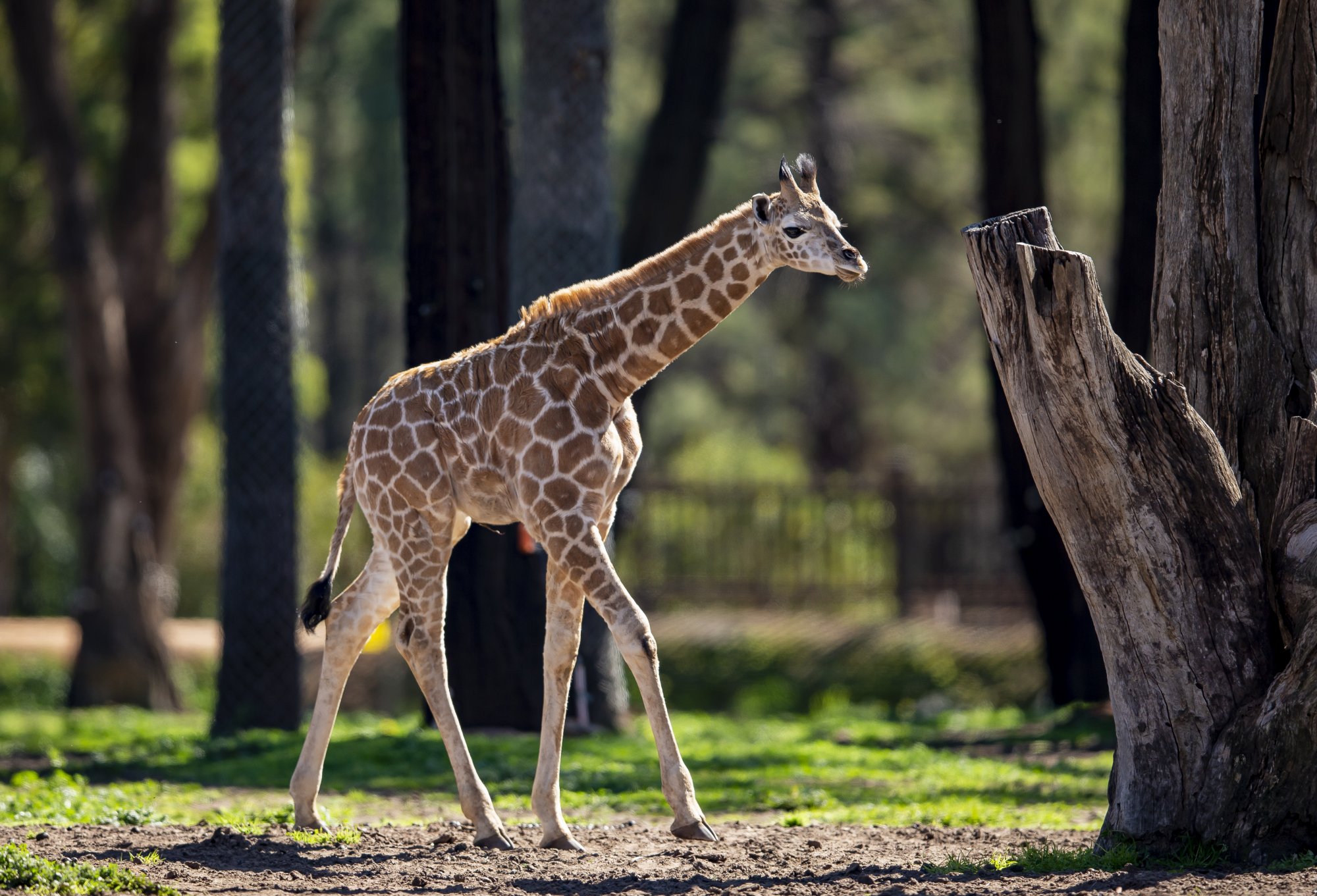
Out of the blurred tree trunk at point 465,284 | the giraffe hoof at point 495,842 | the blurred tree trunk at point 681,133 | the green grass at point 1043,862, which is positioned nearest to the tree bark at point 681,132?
the blurred tree trunk at point 681,133

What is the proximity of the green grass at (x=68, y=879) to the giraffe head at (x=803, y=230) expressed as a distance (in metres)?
3.64

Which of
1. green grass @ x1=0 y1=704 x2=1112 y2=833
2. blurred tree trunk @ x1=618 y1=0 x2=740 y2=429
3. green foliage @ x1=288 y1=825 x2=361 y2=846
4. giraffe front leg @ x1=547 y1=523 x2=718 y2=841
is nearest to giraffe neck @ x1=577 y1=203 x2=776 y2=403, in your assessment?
giraffe front leg @ x1=547 y1=523 x2=718 y2=841

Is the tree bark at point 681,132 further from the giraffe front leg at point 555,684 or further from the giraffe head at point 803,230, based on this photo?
the giraffe front leg at point 555,684

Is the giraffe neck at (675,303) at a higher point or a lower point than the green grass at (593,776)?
higher

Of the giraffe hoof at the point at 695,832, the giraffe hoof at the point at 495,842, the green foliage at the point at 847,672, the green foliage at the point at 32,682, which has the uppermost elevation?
the giraffe hoof at the point at 695,832

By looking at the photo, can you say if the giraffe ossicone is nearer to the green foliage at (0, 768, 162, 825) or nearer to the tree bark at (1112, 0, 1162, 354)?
the green foliage at (0, 768, 162, 825)

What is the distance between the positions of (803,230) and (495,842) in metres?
3.08

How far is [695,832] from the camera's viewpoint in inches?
253

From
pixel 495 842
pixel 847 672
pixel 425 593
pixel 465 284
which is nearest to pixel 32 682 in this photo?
pixel 847 672

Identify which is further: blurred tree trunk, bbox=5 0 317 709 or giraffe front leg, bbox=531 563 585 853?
blurred tree trunk, bbox=5 0 317 709

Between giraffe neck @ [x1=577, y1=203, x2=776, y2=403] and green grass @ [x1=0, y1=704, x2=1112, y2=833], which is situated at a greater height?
giraffe neck @ [x1=577, y1=203, x2=776, y2=403]

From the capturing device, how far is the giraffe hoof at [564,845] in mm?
6523

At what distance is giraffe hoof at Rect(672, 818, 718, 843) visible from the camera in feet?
21.1

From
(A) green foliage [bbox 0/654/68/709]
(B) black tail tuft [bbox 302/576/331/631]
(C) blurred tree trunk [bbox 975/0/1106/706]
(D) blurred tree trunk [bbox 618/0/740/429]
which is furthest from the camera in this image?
(A) green foliage [bbox 0/654/68/709]
